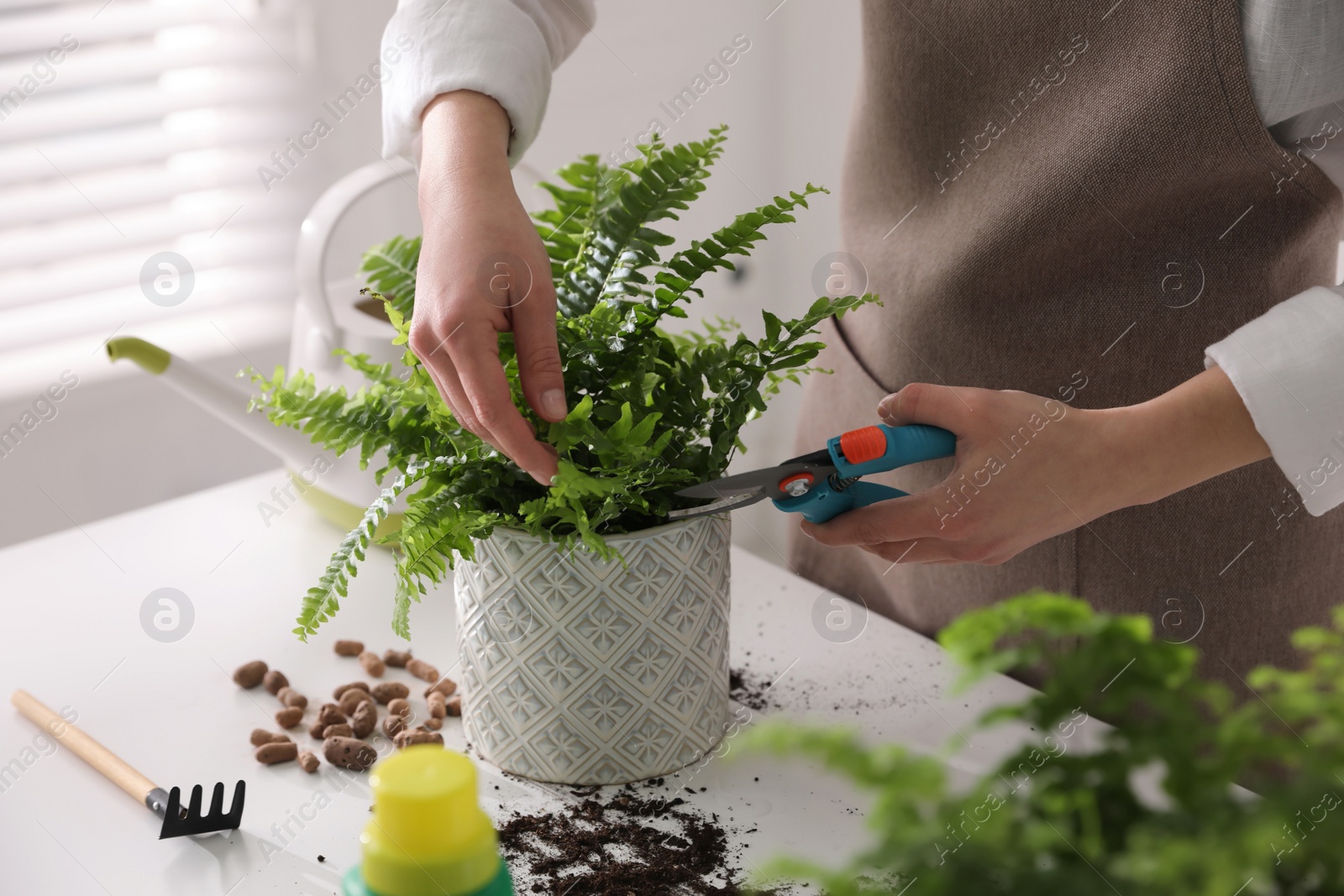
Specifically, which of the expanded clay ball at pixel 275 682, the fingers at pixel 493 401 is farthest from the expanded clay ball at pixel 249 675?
the fingers at pixel 493 401

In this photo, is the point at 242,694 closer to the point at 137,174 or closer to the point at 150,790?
the point at 150,790

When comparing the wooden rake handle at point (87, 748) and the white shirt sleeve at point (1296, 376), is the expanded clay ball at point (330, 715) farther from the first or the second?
the white shirt sleeve at point (1296, 376)

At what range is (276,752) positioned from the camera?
0.75 m

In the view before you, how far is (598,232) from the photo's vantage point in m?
0.73

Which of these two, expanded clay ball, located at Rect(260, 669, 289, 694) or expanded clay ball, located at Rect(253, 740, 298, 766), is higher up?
expanded clay ball, located at Rect(260, 669, 289, 694)

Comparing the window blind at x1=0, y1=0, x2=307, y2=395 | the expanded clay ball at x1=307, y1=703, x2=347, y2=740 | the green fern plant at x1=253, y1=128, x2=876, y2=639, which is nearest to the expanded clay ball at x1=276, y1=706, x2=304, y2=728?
the expanded clay ball at x1=307, y1=703, x2=347, y2=740

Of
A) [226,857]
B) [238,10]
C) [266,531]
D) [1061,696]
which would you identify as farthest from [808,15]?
[1061,696]

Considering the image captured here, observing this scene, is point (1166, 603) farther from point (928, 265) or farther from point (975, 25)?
point (975, 25)

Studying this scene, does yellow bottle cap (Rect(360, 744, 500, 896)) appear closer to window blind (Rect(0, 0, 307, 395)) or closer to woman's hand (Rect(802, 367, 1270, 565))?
woman's hand (Rect(802, 367, 1270, 565))

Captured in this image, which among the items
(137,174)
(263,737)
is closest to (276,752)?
(263,737)

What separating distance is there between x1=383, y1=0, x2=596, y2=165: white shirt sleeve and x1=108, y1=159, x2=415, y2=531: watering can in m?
0.15

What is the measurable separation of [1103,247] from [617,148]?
1.38m

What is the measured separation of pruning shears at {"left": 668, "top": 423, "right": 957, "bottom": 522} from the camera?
671mm

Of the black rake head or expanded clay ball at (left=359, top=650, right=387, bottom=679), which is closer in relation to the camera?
the black rake head
